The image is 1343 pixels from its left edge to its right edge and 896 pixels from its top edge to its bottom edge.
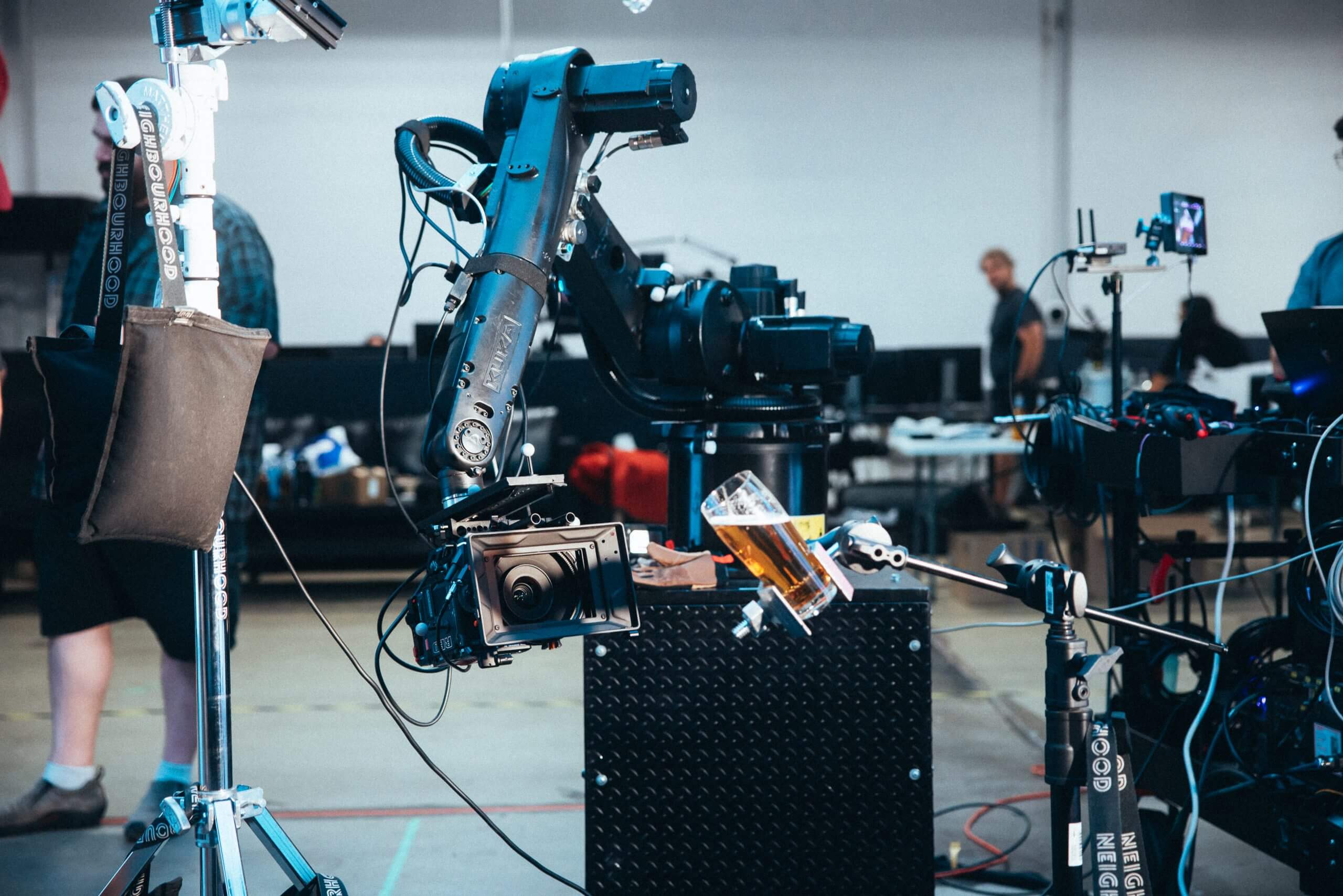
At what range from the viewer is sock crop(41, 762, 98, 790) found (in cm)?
261

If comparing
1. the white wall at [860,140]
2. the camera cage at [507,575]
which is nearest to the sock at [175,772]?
the camera cage at [507,575]

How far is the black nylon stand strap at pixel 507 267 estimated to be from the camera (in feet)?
4.68

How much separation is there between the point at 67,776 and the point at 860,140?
745 centimetres

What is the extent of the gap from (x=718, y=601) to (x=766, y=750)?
0.74ft

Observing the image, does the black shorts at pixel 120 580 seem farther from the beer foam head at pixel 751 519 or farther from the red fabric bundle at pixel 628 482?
the red fabric bundle at pixel 628 482

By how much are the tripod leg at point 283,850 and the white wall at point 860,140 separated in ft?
24.5

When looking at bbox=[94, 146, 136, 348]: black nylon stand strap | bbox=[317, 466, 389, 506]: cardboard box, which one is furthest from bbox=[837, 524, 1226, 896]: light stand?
bbox=[317, 466, 389, 506]: cardboard box

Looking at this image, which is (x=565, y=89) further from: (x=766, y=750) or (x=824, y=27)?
(x=824, y=27)

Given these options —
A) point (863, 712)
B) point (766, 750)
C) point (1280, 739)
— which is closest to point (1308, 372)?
point (1280, 739)

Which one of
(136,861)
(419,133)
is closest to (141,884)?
(136,861)

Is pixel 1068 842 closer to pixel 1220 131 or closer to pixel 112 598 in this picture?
pixel 112 598

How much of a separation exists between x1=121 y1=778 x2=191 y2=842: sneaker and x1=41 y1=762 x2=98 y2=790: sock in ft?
0.48

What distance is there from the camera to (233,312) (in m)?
2.49

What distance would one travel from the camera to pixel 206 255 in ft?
4.69
